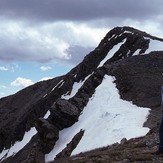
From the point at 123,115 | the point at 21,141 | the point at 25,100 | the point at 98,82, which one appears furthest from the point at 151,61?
the point at 25,100

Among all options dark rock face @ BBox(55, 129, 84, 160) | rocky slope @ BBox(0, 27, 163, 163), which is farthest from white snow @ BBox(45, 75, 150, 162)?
rocky slope @ BBox(0, 27, 163, 163)

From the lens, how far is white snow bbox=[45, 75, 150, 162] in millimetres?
28536

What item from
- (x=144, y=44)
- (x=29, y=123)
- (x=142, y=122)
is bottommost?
(x=142, y=122)

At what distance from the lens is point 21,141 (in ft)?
200

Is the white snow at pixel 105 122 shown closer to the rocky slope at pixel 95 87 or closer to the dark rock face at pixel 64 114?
the dark rock face at pixel 64 114

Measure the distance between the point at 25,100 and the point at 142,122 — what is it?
2544 inches

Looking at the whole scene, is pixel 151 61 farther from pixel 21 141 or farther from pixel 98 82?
pixel 21 141

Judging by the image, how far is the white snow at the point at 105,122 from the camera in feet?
93.6

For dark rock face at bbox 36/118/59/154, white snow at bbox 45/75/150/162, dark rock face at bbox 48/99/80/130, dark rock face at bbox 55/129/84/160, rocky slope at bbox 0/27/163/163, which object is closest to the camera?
white snow at bbox 45/75/150/162

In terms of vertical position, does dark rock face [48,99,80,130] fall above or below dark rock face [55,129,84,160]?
above

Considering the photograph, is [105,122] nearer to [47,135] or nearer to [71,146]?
[71,146]

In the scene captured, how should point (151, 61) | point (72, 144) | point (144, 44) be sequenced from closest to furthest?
point (72, 144)
point (151, 61)
point (144, 44)

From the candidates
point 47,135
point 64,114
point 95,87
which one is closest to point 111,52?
point 95,87

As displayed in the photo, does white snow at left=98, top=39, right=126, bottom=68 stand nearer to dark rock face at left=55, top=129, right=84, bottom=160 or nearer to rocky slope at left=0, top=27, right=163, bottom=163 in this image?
rocky slope at left=0, top=27, right=163, bottom=163
